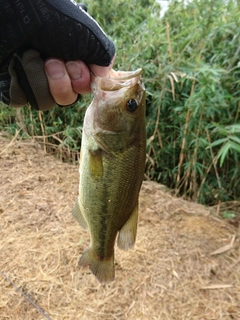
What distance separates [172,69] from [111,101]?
209cm

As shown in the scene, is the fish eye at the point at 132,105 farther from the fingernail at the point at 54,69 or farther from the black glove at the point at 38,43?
the fingernail at the point at 54,69

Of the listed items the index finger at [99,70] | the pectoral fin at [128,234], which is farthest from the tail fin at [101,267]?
the index finger at [99,70]

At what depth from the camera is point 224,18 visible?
10.3 feet

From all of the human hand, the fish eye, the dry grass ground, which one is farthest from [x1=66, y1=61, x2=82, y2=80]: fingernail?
the dry grass ground

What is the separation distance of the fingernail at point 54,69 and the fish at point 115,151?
124 mm

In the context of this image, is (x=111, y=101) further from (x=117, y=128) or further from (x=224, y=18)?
(x=224, y=18)

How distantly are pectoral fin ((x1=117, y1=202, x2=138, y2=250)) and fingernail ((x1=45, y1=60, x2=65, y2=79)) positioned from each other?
2.04 feet

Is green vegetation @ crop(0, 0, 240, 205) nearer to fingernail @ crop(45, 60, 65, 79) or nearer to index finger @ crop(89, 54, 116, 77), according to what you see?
index finger @ crop(89, 54, 116, 77)

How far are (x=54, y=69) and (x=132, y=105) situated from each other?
302 millimetres

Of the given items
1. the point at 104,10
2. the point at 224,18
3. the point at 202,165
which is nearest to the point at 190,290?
the point at 202,165

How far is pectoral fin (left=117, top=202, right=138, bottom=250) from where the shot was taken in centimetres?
134

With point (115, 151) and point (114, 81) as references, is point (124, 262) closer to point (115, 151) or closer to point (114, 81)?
point (115, 151)

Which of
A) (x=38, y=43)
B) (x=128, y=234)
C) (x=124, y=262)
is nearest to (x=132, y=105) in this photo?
(x=38, y=43)

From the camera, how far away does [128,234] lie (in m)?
1.37
